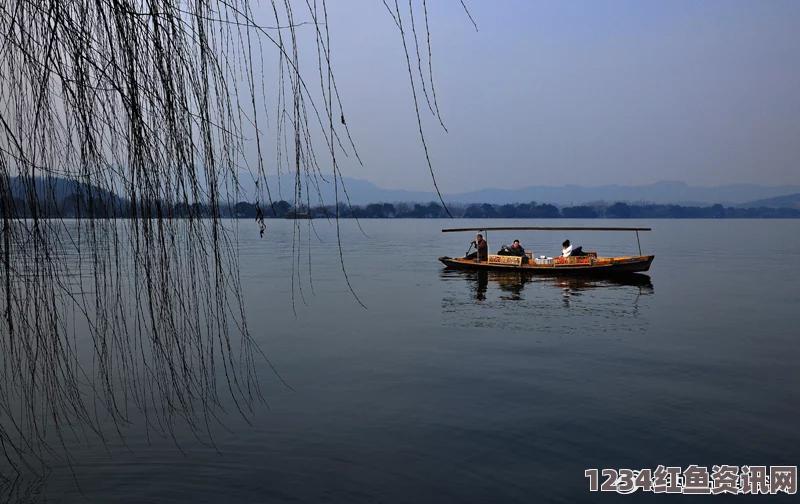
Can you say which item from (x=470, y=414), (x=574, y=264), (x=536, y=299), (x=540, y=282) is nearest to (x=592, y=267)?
(x=574, y=264)

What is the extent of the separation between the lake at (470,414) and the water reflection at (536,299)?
0.95 feet

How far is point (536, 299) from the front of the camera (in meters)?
27.6

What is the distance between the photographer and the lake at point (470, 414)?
28.5 ft

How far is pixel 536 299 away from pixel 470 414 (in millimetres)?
16997

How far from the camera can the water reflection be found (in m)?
22.1

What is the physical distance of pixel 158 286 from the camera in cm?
218

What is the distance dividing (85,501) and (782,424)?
38.2ft

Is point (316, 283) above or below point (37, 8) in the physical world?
below

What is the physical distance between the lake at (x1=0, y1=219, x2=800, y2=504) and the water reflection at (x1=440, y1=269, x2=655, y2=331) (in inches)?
11.4

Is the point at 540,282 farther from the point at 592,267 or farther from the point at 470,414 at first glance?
the point at 470,414

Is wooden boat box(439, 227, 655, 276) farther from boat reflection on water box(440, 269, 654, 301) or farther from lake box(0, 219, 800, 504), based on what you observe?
lake box(0, 219, 800, 504)

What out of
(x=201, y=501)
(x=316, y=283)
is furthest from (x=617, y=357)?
(x=316, y=283)

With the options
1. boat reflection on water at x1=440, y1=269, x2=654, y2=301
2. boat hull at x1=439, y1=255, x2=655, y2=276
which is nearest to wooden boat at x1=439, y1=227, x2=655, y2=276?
boat hull at x1=439, y1=255, x2=655, y2=276

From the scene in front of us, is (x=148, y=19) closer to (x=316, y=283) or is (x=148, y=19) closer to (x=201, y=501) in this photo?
(x=201, y=501)
